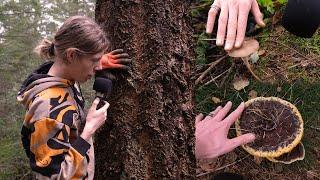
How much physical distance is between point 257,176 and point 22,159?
466 centimetres

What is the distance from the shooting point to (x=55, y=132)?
156 centimetres

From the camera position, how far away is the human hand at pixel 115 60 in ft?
5.92

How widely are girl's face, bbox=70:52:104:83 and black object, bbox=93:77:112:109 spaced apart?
0.16 feet

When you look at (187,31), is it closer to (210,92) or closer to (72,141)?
(72,141)

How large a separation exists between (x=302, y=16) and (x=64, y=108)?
42.2 inches

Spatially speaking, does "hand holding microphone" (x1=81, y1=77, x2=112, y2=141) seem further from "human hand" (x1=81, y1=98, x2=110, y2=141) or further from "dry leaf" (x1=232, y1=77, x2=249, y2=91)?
"dry leaf" (x1=232, y1=77, x2=249, y2=91)

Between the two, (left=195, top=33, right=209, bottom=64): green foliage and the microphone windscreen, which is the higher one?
the microphone windscreen

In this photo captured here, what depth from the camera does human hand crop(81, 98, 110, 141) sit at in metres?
1.63

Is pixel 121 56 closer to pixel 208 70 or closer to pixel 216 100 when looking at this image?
pixel 216 100

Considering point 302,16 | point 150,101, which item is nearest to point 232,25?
point 302,16

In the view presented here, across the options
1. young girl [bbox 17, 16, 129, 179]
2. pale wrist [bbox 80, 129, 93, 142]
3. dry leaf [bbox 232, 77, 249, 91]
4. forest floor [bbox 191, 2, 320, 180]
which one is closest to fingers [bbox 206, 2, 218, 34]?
young girl [bbox 17, 16, 129, 179]

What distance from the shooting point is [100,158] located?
6.09ft

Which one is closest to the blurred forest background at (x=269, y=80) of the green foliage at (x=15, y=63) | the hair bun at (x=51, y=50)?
the hair bun at (x=51, y=50)

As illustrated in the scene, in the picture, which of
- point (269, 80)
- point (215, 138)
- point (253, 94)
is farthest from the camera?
point (269, 80)
